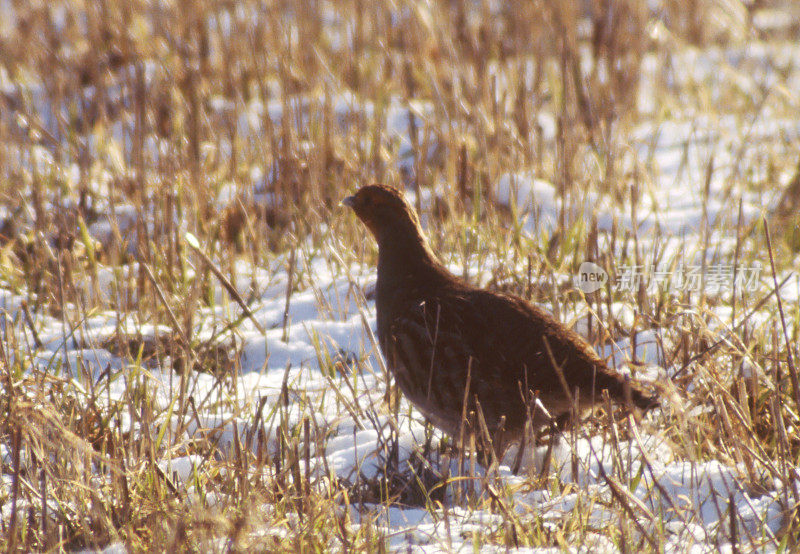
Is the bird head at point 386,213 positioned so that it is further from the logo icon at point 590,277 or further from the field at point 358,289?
the logo icon at point 590,277

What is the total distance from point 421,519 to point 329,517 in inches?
8.6

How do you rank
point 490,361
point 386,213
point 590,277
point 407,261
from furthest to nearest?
point 590,277, point 386,213, point 407,261, point 490,361

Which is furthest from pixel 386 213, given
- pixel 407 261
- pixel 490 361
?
pixel 490 361

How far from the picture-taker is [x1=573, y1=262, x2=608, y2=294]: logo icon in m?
3.48

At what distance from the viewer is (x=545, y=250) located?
3.85 meters

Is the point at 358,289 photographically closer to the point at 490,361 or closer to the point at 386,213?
the point at 386,213

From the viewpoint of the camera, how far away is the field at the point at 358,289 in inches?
86.9

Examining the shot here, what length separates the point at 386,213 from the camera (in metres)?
3.21

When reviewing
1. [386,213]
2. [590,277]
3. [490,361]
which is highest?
[386,213]

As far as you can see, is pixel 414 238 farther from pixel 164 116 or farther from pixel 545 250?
pixel 164 116

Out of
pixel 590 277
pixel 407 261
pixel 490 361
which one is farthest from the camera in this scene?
pixel 590 277

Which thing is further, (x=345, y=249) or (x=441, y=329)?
(x=345, y=249)

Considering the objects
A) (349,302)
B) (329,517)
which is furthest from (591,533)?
(349,302)

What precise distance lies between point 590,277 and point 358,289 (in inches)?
35.6
